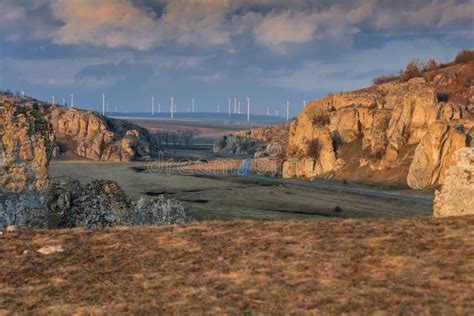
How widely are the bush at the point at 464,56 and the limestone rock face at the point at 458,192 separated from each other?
473 ft

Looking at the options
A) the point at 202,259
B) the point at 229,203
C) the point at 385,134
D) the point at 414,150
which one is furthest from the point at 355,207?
the point at 202,259

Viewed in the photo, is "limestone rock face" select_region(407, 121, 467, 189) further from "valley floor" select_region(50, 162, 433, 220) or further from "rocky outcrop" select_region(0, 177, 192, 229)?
"rocky outcrop" select_region(0, 177, 192, 229)

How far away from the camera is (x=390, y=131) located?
119688mm

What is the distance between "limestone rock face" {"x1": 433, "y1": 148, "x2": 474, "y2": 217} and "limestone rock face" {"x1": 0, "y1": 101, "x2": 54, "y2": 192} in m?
22.8

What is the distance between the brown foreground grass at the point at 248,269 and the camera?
46.8 ft

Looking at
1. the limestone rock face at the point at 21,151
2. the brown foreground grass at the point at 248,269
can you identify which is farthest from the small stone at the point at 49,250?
the limestone rock face at the point at 21,151

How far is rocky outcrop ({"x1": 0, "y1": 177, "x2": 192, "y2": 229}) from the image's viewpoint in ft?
102

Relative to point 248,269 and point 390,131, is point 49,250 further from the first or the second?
point 390,131

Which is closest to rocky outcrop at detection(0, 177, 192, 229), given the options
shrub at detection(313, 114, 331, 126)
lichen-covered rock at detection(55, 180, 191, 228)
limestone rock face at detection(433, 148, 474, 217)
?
lichen-covered rock at detection(55, 180, 191, 228)

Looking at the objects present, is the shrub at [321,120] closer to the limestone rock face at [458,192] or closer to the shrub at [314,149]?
the shrub at [314,149]

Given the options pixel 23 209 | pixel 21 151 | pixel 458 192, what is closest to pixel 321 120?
pixel 21 151

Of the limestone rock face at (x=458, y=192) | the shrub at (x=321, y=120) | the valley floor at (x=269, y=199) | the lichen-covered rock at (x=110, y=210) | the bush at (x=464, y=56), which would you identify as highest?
the bush at (x=464, y=56)

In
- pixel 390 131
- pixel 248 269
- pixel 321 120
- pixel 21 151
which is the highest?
pixel 321 120

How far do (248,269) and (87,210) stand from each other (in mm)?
20457
